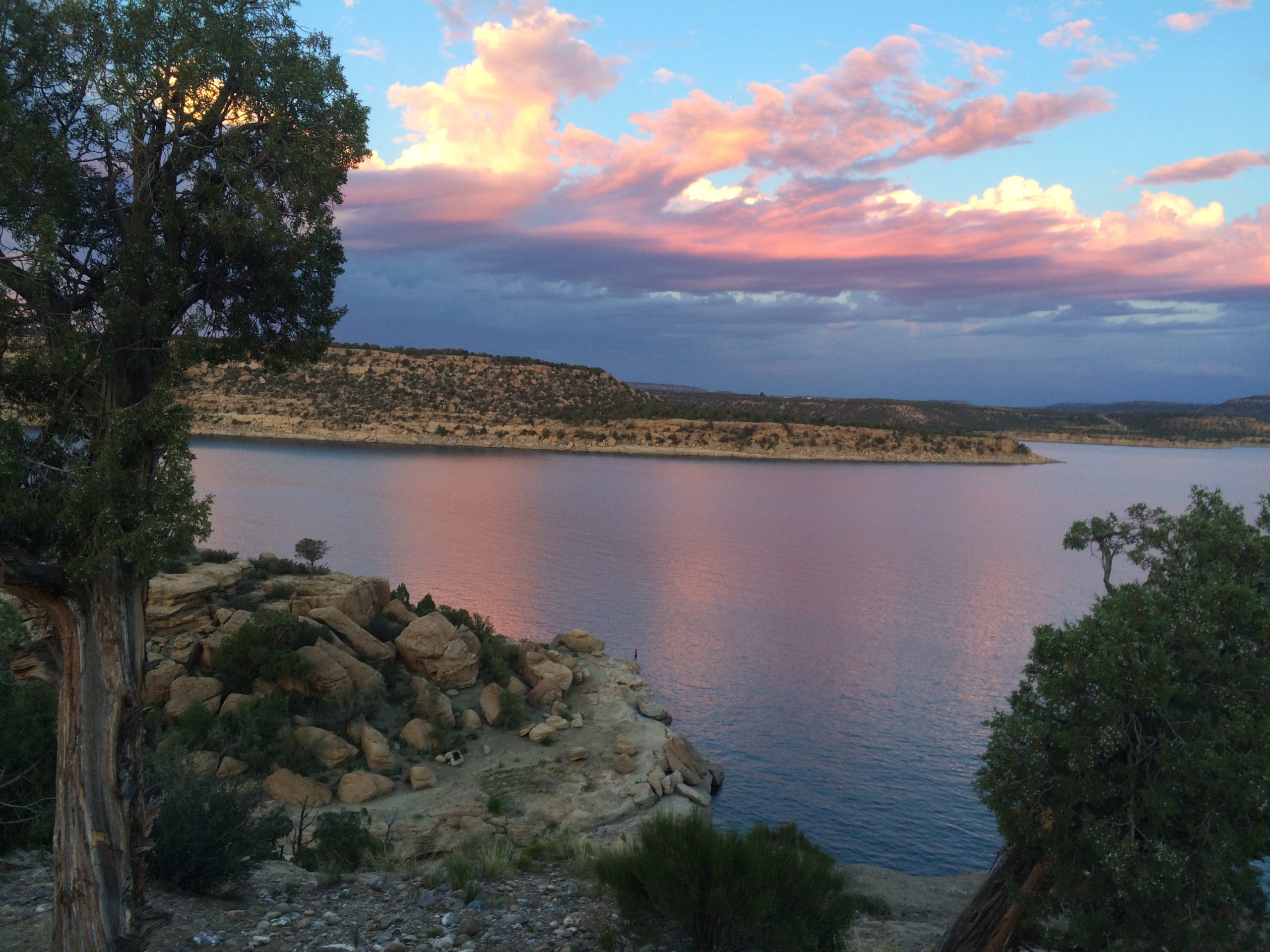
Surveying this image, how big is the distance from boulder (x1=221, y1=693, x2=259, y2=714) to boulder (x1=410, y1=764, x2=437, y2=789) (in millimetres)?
3179

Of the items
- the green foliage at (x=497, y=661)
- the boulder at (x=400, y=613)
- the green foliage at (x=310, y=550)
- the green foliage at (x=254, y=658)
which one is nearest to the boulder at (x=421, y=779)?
the green foliage at (x=254, y=658)

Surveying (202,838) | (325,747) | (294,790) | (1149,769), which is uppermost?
(1149,769)

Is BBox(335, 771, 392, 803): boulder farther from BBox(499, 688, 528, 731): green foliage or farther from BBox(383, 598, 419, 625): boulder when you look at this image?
BBox(383, 598, 419, 625): boulder

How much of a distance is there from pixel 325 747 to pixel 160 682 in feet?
11.2

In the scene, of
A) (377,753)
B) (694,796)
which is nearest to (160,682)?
(377,753)

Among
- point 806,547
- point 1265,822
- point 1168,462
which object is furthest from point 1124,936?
point 1168,462

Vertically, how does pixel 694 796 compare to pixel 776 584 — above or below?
below

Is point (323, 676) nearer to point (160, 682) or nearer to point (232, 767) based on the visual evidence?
point (160, 682)

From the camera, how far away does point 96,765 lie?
252 inches

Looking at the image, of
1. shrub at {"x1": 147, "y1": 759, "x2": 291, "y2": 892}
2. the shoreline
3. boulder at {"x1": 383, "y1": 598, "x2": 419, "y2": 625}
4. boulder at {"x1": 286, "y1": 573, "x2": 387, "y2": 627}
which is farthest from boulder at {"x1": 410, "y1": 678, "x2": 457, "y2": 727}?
the shoreline

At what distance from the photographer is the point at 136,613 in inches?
263

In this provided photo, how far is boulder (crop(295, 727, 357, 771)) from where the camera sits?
1527 cm

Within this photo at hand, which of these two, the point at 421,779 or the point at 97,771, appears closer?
the point at 97,771

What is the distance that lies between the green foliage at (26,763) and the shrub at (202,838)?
3.78ft
